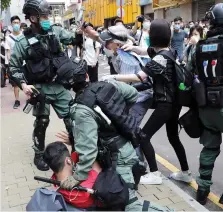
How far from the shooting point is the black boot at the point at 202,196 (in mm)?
3264

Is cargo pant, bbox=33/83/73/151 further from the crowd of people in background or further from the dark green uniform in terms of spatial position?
the crowd of people in background

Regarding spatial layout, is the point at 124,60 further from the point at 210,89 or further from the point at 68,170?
the point at 68,170

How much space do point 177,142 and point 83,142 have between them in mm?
1615

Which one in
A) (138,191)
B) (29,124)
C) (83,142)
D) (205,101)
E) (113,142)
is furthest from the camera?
(29,124)

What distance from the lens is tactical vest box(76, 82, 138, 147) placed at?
2417mm

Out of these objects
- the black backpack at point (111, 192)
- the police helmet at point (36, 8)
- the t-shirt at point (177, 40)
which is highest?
the police helmet at point (36, 8)

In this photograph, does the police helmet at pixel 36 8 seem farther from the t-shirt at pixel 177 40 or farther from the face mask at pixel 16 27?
the t-shirt at pixel 177 40

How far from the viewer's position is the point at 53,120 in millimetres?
6711

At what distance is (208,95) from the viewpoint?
9.86ft

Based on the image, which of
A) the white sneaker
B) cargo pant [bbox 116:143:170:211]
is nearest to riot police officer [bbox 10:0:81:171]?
the white sneaker

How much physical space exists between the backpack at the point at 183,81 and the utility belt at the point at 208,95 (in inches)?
5.0

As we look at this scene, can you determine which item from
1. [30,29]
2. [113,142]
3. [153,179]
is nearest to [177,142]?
[153,179]

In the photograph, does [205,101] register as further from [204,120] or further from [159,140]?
[159,140]

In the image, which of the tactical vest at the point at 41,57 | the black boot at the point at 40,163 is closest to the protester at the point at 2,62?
the black boot at the point at 40,163
